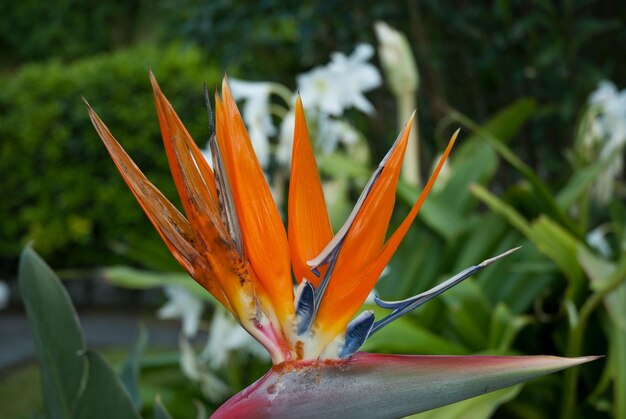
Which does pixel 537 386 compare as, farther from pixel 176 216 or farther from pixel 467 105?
pixel 467 105

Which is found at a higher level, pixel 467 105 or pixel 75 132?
pixel 75 132

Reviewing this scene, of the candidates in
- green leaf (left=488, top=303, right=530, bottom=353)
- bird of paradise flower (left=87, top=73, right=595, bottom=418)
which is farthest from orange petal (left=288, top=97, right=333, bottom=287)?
green leaf (left=488, top=303, right=530, bottom=353)

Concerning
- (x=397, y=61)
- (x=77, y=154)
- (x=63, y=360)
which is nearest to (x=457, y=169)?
(x=397, y=61)

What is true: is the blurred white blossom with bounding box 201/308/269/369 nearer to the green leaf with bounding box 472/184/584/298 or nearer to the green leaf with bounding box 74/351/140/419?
the green leaf with bounding box 472/184/584/298

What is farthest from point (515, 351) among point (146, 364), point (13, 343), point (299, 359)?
point (13, 343)

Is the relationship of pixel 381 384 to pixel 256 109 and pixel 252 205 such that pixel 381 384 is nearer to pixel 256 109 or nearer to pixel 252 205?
pixel 252 205

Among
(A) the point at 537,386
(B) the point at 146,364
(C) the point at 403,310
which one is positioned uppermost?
(C) the point at 403,310

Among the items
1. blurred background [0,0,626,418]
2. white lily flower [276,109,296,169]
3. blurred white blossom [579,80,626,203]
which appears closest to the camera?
blurred background [0,0,626,418]
